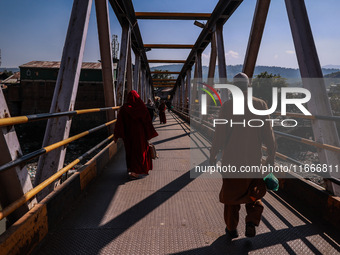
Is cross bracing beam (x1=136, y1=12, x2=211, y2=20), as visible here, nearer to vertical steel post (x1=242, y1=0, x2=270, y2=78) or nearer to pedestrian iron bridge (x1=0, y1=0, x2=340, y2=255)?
vertical steel post (x1=242, y1=0, x2=270, y2=78)

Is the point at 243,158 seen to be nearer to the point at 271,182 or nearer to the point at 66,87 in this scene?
the point at 271,182

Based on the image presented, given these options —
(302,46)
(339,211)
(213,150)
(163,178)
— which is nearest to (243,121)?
(213,150)

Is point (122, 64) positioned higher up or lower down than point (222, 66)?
higher up

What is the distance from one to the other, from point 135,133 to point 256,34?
9.89 ft

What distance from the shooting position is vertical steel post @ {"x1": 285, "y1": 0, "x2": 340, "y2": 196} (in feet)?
9.31

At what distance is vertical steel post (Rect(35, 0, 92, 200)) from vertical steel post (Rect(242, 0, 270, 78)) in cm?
304

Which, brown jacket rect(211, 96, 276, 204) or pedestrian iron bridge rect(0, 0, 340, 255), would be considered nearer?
pedestrian iron bridge rect(0, 0, 340, 255)

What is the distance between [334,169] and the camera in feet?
9.18

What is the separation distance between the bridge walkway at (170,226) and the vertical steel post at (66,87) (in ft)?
1.94

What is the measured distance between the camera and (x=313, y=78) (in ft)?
9.80

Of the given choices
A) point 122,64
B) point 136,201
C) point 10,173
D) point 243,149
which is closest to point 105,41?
point 122,64

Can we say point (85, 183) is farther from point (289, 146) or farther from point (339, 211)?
→ point (289, 146)

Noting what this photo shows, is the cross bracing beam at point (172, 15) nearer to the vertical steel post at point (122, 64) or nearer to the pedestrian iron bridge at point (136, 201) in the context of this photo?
the vertical steel post at point (122, 64)

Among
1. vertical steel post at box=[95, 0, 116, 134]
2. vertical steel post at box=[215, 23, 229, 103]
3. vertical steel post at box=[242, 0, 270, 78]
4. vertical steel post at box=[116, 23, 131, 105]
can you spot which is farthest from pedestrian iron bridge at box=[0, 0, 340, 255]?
vertical steel post at box=[215, 23, 229, 103]
